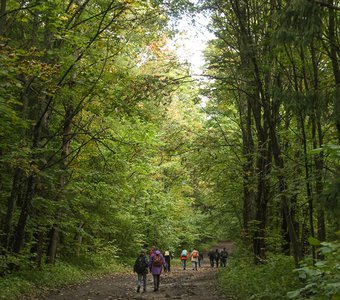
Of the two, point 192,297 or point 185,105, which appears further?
point 185,105

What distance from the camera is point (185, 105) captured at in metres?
34.5

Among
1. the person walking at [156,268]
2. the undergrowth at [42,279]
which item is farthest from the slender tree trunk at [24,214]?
the person walking at [156,268]

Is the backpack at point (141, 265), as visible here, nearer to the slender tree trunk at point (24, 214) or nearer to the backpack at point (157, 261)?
the backpack at point (157, 261)

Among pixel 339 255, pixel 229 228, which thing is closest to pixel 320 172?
pixel 339 255

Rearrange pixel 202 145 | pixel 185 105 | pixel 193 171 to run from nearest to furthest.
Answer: pixel 202 145 → pixel 193 171 → pixel 185 105

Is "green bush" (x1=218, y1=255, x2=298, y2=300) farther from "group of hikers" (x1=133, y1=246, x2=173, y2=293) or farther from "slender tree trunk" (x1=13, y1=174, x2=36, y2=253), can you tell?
"slender tree trunk" (x1=13, y1=174, x2=36, y2=253)

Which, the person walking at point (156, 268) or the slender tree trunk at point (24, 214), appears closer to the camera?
the slender tree trunk at point (24, 214)

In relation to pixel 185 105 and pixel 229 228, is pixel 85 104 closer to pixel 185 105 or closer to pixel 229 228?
pixel 229 228

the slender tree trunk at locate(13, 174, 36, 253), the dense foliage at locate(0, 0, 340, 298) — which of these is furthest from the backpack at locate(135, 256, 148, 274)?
the slender tree trunk at locate(13, 174, 36, 253)

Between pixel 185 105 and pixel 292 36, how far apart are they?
28251mm

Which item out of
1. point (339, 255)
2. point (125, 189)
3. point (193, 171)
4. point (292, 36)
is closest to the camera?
point (339, 255)

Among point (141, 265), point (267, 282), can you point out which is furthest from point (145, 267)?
point (267, 282)

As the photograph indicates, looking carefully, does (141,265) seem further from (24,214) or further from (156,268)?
(24,214)

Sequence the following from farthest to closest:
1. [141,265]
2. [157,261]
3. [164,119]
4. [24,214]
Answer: [164,119], [157,261], [141,265], [24,214]
